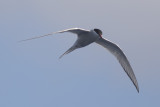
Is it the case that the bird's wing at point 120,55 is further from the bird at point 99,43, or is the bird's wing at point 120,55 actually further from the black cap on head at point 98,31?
the black cap on head at point 98,31

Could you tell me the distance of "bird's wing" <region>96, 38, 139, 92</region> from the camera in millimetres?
30906

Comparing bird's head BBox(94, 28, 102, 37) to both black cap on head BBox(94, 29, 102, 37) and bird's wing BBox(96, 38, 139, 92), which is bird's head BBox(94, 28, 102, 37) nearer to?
black cap on head BBox(94, 29, 102, 37)

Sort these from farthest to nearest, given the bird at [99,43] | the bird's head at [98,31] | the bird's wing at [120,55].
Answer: the bird's wing at [120,55], the bird's head at [98,31], the bird at [99,43]

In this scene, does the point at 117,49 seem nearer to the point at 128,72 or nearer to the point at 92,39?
the point at 128,72

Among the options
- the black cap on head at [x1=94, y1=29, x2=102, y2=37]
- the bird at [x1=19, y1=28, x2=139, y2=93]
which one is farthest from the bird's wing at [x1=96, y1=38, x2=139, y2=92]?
the black cap on head at [x1=94, y1=29, x2=102, y2=37]

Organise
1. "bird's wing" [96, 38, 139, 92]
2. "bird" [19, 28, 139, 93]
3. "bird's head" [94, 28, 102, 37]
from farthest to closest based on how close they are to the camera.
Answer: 1. "bird's wing" [96, 38, 139, 92]
2. "bird's head" [94, 28, 102, 37]
3. "bird" [19, 28, 139, 93]

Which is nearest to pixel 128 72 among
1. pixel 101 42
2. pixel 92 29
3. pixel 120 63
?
pixel 120 63

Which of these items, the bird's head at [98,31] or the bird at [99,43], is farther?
the bird's head at [98,31]

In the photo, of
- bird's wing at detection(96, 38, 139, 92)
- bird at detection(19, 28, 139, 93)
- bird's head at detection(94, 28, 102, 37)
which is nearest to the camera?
bird at detection(19, 28, 139, 93)

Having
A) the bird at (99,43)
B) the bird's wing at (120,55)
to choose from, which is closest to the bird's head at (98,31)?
the bird at (99,43)

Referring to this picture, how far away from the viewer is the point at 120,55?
31797 millimetres

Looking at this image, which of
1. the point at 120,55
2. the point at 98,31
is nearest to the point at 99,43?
the point at 120,55

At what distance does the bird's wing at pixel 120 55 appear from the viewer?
3091 centimetres

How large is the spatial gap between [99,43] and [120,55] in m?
2.11
